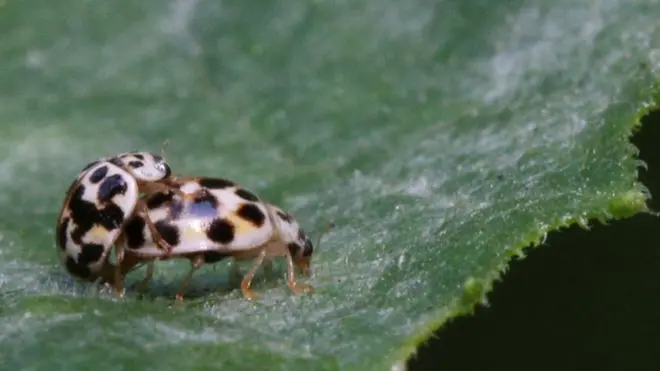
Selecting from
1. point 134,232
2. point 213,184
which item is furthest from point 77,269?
point 213,184

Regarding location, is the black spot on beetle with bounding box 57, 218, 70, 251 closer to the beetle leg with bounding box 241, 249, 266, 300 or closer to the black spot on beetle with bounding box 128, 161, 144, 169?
the black spot on beetle with bounding box 128, 161, 144, 169

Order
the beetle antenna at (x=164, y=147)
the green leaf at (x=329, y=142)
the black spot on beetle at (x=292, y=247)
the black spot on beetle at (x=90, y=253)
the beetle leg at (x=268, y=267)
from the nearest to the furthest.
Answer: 1. the green leaf at (x=329, y=142)
2. the black spot on beetle at (x=90, y=253)
3. the black spot on beetle at (x=292, y=247)
4. the beetle leg at (x=268, y=267)
5. the beetle antenna at (x=164, y=147)

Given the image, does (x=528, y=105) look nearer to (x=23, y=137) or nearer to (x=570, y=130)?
(x=570, y=130)

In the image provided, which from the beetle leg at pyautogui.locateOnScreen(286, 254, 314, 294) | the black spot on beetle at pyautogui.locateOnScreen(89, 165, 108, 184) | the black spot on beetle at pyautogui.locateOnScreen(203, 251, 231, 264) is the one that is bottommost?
the beetle leg at pyautogui.locateOnScreen(286, 254, 314, 294)

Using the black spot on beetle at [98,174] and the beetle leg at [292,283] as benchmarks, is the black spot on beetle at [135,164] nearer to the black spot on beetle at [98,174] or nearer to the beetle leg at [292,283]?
the black spot on beetle at [98,174]

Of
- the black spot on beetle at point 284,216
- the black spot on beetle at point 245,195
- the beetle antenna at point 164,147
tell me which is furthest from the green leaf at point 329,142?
the black spot on beetle at point 245,195

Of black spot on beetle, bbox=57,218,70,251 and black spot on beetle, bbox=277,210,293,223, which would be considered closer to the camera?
black spot on beetle, bbox=57,218,70,251

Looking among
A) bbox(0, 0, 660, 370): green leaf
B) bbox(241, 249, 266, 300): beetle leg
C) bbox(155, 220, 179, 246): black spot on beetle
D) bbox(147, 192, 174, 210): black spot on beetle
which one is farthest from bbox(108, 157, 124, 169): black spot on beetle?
bbox(241, 249, 266, 300): beetle leg
